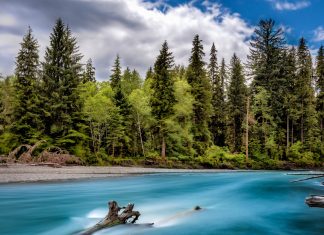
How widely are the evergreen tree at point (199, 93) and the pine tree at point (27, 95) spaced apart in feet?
66.0

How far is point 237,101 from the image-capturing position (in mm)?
52406

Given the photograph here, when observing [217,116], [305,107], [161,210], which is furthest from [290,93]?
[161,210]

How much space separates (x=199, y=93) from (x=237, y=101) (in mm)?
11030

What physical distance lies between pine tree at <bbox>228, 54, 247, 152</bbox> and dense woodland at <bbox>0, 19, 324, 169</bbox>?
16 cm

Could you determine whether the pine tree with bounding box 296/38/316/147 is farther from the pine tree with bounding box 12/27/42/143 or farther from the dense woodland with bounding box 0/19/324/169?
the pine tree with bounding box 12/27/42/143

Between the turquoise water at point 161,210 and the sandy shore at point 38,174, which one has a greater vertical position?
the sandy shore at point 38,174

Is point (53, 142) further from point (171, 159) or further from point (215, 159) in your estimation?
point (215, 159)

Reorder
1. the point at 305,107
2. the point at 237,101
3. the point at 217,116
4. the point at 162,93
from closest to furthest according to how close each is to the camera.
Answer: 1. the point at 162,93
2. the point at 305,107
3. the point at 237,101
4. the point at 217,116

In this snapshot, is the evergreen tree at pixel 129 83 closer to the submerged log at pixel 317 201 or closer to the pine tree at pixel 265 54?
the pine tree at pixel 265 54

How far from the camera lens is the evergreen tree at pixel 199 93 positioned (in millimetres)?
44094

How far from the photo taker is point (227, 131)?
55.6 meters

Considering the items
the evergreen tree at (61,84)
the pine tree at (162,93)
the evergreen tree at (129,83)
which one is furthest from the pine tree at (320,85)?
the evergreen tree at (61,84)

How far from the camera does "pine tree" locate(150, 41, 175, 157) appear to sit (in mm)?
38656

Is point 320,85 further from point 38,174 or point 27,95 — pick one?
point 38,174
